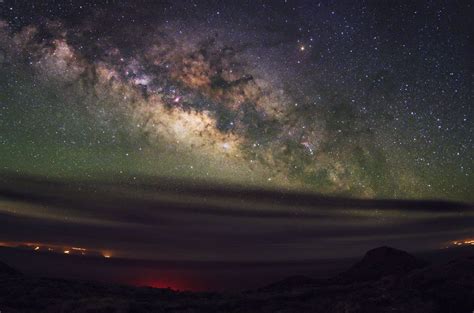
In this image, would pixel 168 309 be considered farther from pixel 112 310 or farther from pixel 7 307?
pixel 7 307

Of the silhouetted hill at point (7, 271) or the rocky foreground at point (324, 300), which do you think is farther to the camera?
the silhouetted hill at point (7, 271)

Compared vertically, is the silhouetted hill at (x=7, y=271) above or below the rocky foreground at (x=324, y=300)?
below

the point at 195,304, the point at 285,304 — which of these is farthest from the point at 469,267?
the point at 195,304

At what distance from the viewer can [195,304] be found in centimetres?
7631

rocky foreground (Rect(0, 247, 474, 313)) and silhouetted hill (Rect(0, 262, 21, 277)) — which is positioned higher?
rocky foreground (Rect(0, 247, 474, 313))

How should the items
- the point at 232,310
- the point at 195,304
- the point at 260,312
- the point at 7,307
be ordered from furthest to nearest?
the point at 195,304
the point at 232,310
the point at 260,312
the point at 7,307

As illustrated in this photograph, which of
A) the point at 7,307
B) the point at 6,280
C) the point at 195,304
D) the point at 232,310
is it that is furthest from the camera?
the point at 6,280

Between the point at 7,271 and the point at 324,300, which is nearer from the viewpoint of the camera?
the point at 324,300

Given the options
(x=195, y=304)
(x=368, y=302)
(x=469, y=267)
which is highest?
(x=469, y=267)

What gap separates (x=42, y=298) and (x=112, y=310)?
71.6 feet

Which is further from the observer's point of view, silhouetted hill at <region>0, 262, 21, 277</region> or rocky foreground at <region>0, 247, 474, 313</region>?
silhouetted hill at <region>0, 262, 21, 277</region>

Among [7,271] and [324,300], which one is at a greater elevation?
[324,300]

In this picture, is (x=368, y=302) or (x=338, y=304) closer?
(x=368, y=302)

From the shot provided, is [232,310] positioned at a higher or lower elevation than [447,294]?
lower
